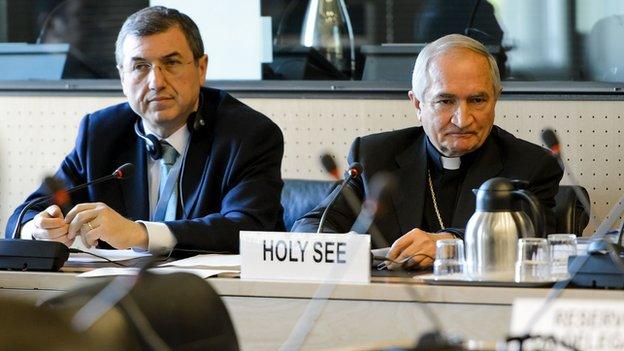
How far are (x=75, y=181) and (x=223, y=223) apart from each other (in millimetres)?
628

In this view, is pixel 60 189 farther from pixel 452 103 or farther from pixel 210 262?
pixel 452 103

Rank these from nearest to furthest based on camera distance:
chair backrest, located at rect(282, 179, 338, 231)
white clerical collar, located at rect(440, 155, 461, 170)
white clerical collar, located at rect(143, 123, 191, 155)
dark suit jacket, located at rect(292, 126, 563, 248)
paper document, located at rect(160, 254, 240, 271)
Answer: paper document, located at rect(160, 254, 240, 271) → dark suit jacket, located at rect(292, 126, 563, 248) → white clerical collar, located at rect(440, 155, 461, 170) → white clerical collar, located at rect(143, 123, 191, 155) → chair backrest, located at rect(282, 179, 338, 231)

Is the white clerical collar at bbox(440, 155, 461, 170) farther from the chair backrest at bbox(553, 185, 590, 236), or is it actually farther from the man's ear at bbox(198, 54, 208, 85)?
the man's ear at bbox(198, 54, 208, 85)

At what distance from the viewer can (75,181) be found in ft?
12.1

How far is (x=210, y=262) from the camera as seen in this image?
9.64 feet

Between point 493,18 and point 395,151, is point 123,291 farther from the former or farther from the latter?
point 493,18

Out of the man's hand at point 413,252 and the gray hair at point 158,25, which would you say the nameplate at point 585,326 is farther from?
the gray hair at point 158,25

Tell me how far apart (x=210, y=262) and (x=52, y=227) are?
0.46 m

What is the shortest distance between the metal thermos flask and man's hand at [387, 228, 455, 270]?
222mm

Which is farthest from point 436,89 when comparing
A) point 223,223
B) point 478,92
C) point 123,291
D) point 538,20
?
point 123,291

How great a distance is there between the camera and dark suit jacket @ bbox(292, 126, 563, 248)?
Answer: 3.31 meters

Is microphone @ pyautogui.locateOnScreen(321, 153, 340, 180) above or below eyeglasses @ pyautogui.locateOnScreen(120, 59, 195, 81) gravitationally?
below

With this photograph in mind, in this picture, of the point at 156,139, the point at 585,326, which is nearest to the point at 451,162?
the point at 156,139

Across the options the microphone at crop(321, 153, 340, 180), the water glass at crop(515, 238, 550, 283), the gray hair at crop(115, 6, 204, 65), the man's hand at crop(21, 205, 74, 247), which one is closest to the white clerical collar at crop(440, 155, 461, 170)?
the microphone at crop(321, 153, 340, 180)
